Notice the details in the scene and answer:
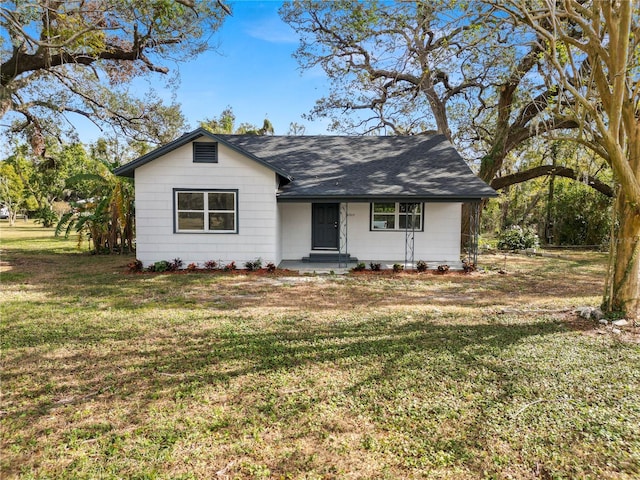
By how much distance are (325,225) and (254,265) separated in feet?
10.4

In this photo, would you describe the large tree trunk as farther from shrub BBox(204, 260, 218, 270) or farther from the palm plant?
the palm plant

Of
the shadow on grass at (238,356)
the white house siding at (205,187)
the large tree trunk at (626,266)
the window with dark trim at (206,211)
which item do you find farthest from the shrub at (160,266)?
the large tree trunk at (626,266)

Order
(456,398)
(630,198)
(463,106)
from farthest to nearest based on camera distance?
(463,106) < (630,198) < (456,398)

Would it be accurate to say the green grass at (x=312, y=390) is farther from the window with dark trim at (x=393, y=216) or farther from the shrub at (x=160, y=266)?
the window with dark trim at (x=393, y=216)

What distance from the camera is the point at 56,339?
5469 millimetres

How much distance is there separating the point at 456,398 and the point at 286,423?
5.72ft

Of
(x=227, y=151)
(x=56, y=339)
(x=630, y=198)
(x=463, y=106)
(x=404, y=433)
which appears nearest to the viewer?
(x=404, y=433)

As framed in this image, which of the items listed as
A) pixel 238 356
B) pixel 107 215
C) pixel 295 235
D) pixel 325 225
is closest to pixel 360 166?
pixel 325 225

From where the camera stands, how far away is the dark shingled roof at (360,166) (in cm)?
1160

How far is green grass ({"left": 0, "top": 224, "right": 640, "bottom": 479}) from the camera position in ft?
9.66

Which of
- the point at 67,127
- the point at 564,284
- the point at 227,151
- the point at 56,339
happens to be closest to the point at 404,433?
the point at 56,339

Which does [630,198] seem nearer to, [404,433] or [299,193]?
[404,433]

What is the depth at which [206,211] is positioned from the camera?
11.7 meters

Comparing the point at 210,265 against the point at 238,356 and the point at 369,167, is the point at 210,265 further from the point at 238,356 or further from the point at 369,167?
the point at 238,356
